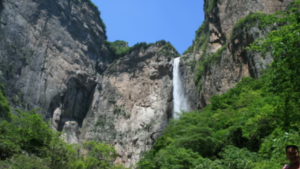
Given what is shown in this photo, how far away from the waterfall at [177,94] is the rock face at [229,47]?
17.8 feet

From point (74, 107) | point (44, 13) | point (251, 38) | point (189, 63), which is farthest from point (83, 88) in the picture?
point (251, 38)

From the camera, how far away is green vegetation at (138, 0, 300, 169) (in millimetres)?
7270

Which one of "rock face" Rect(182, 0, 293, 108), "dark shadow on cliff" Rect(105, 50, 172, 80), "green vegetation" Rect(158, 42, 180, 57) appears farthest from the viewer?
"dark shadow on cliff" Rect(105, 50, 172, 80)

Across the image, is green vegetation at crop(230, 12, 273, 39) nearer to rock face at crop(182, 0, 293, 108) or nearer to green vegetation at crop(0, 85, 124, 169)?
rock face at crop(182, 0, 293, 108)

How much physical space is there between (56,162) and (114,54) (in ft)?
117

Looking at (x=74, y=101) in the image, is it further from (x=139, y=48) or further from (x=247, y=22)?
(x=247, y=22)

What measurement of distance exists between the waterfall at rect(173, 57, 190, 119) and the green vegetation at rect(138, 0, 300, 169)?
48.6 feet

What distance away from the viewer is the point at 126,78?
46.1 metres

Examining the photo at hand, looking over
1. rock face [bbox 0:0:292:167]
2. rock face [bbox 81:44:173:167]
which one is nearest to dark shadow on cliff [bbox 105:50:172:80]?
rock face [bbox 81:44:173:167]

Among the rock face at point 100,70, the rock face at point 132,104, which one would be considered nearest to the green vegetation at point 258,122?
the rock face at point 100,70

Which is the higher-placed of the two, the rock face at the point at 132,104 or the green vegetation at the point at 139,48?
the green vegetation at the point at 139,48

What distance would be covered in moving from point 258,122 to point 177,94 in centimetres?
2881

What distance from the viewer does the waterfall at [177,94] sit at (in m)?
38.7

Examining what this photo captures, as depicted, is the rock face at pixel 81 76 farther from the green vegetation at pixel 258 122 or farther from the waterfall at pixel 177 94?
the green vegetation at pixel 258 122
